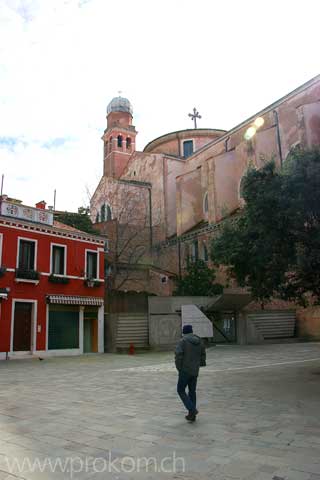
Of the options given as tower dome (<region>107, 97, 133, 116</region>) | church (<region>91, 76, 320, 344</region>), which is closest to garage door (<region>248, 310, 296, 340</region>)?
church (<region>91, 76, 320, 344</region>)

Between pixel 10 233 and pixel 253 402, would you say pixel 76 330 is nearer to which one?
pixel 10 233

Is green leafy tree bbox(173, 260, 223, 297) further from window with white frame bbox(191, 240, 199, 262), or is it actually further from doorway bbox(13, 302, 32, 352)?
doorway bbox(13, 302, 32, 352)

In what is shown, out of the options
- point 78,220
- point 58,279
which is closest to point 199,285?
point 58,279

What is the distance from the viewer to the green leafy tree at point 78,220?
31.9 metres

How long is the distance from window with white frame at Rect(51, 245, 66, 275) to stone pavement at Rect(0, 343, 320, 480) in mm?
9746

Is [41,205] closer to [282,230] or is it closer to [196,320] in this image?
[196,320]

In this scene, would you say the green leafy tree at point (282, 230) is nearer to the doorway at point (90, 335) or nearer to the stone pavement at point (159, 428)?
the stone pavement at point (159, 428)

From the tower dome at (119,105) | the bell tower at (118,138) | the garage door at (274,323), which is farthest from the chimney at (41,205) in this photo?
the tower dome at (119,105)

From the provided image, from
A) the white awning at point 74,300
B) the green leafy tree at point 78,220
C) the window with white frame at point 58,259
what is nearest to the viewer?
the white awning at point 74,300

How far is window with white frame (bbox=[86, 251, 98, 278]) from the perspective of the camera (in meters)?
22.9

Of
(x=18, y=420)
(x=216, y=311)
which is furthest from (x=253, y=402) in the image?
(x=216, y=311)

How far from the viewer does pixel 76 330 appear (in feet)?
70.2

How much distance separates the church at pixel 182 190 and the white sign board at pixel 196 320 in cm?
884

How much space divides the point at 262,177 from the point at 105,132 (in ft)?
156
